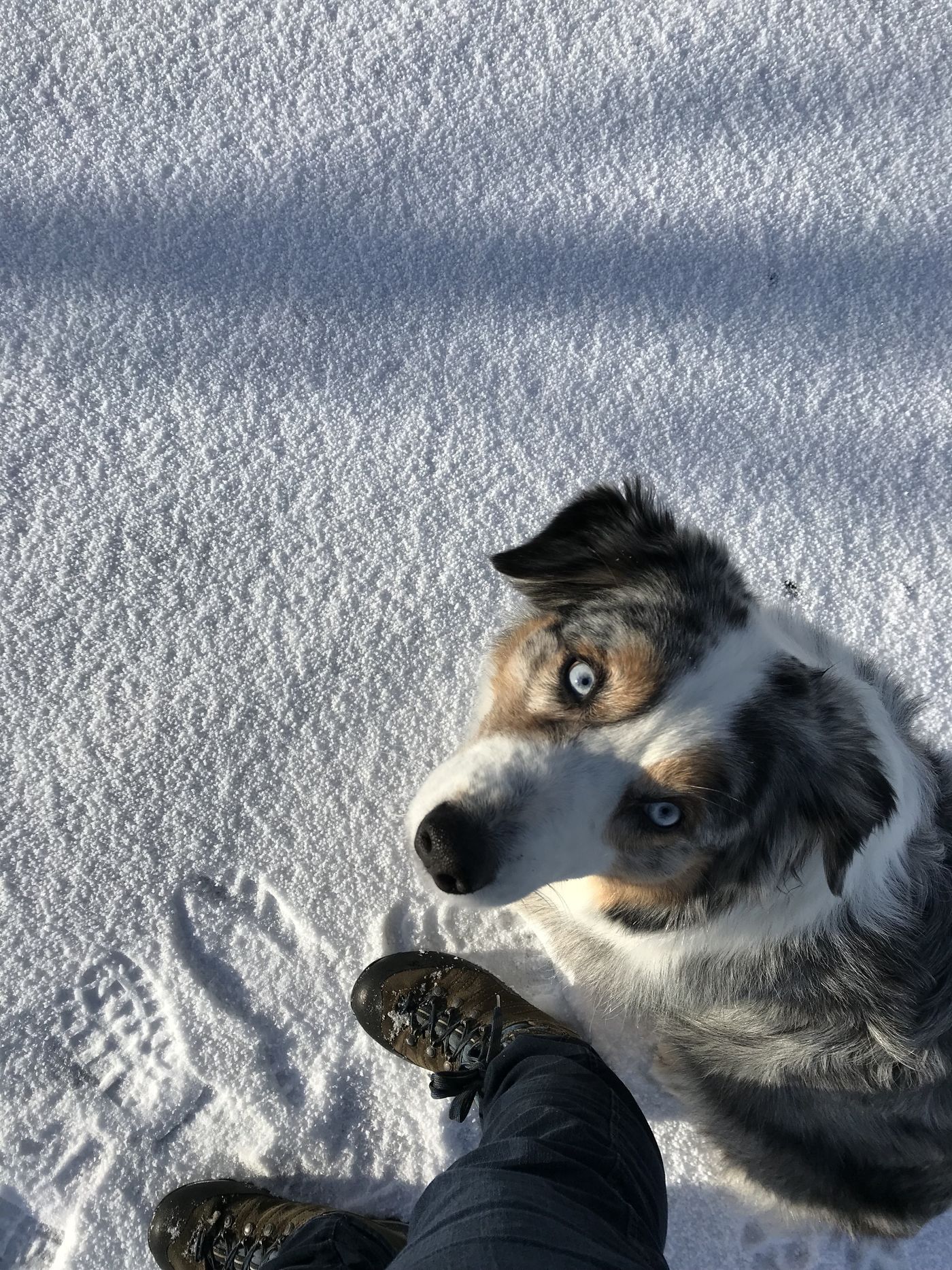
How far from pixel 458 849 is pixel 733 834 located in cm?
66

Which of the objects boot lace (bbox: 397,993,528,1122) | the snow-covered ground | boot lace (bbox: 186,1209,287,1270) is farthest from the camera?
the snow-covered ground

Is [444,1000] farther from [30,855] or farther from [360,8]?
[360,8]

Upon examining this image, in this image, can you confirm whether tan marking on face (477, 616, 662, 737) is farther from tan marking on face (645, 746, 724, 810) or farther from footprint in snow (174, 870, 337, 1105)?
footprint in snow (174, 870, 337, 1105)

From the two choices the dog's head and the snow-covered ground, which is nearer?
the dog's head

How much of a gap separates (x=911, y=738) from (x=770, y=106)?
2973mm

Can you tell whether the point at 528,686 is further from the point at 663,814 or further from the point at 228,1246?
the point at 228,1246

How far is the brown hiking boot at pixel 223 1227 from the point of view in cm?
218

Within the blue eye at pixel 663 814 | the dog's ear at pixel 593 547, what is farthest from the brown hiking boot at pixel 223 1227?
the dog's ear at pixel 593 547

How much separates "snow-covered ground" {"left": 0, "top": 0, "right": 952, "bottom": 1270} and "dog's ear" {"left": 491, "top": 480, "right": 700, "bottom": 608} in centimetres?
89

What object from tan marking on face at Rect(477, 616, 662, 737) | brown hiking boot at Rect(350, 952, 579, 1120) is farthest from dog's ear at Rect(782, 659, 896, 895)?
brown hiking boot at Rect(350, 952, 579, 1120)

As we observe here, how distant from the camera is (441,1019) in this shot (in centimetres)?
239

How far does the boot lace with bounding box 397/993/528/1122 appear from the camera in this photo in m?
2.31

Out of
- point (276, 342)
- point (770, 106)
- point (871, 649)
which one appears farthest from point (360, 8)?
point (871, 649)

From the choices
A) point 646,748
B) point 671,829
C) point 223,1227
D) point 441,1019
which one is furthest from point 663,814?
point 223,1227
